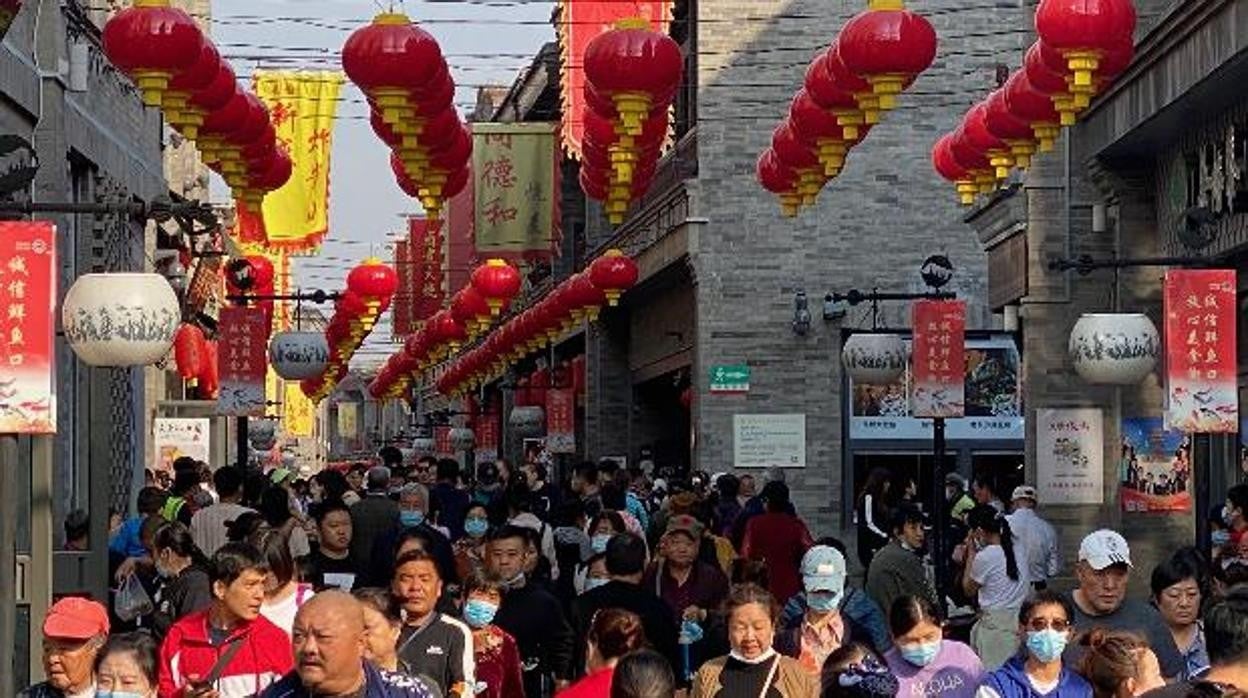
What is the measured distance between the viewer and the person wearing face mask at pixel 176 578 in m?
12.6

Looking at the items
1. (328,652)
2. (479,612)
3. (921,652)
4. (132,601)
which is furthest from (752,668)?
(132,601)

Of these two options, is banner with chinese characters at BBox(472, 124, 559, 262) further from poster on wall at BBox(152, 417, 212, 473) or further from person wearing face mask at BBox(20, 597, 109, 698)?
person wearing face mask at BBox(20, 597, 109, 698)

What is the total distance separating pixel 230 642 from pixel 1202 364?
8439mm

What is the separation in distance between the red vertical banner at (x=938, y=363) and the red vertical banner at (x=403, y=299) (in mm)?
27505

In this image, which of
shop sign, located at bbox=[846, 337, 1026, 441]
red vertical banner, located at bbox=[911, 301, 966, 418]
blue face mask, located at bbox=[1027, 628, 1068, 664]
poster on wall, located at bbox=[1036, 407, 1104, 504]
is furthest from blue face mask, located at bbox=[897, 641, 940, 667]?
shop sign, located at bbox=[846, 337, 1026, 441]

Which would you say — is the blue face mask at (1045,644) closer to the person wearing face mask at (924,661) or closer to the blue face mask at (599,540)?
the person wearing face mask at (924,661)

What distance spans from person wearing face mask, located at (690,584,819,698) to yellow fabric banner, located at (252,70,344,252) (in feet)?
94.7

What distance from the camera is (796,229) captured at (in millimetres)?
36281

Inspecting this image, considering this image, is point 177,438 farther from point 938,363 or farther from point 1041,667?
point 1041,667

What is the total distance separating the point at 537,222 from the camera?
33.2 metres

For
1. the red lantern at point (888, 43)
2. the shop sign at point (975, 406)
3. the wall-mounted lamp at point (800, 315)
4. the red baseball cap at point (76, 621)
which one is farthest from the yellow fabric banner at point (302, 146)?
the red baseball cap at point (76, 621)

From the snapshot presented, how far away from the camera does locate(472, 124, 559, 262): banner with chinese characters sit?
1268 inches

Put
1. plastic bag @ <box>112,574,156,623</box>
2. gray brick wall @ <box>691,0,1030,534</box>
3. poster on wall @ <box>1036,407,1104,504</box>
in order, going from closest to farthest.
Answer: plastic bag @ <box>112,574,156,623</box>
poster on wall @ <box>1036,407,1104,504</box>
gray brick wall @ <box>691,0,1030,534</box>

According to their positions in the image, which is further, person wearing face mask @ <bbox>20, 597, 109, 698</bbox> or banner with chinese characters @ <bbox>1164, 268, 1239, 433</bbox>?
banner with chinese characters @ <bbox>1164, 268, 1239, 433</bbox>
